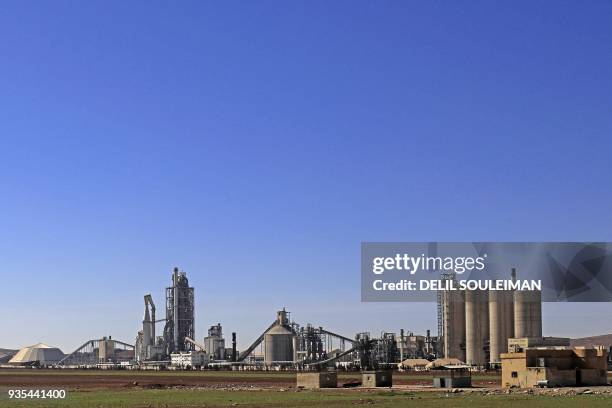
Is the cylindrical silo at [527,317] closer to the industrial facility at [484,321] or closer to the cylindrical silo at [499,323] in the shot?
the industrial facility at [484,321]

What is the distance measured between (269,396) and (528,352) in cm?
2251

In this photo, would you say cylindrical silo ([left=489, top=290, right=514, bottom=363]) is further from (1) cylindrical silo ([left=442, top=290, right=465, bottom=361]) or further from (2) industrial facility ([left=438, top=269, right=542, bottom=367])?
(1) cylindrical silo ([left=442, top=290, right=465, bottom=361])

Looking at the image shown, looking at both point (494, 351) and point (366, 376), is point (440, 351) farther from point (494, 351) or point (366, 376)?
point (366, 376)

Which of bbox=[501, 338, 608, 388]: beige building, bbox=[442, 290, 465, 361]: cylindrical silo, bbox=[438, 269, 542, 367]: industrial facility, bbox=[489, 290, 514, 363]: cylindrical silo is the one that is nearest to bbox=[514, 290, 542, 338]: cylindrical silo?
bbox=[438, 269, 542, 367]: industrial facility

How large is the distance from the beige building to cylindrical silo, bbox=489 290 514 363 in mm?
78015

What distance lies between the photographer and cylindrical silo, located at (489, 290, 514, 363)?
155 meters

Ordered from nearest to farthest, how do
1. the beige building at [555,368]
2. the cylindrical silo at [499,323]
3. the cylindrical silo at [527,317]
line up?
the beige building at [555,368], the cylindrical silo at [527,317], the cylindrical silo at [499,323]

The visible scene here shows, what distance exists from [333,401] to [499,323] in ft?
332

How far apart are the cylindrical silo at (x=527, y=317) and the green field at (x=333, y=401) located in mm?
86768

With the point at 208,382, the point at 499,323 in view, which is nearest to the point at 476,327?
the point at 499,323

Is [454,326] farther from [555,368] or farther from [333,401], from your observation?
[333,401]

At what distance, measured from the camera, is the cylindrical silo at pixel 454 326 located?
166125 mm

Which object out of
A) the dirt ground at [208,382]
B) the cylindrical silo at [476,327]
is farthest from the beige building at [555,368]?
the cylindrical silo at [476,327]

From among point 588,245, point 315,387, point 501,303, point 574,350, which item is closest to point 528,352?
point 574,350
